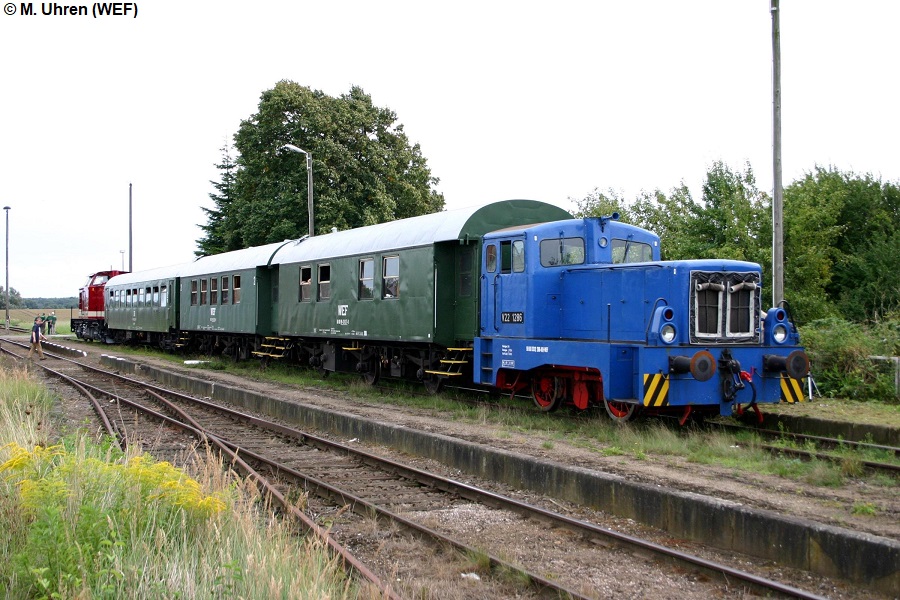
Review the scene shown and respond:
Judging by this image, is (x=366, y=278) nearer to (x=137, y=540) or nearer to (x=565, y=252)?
(x=565, y=252)

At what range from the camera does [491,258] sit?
13133 millimetres

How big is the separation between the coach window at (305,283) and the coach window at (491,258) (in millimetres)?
7654

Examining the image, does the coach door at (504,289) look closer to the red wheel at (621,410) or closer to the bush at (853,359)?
the red wheel at (621,410)

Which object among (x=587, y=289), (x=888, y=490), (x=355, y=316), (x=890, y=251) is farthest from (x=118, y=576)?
(x=890, y=251)

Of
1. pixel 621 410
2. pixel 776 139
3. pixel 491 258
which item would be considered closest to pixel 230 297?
pixel 491 258

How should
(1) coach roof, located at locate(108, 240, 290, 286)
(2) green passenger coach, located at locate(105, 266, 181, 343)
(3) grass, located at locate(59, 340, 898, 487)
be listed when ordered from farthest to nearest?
(2) green passenger coach, located at locate(105, 266, 181, 343)
(1) coach roof, located at locate(108, 240, 290, 286)
(3) grass, located at locate(59, 340, 898, 487)

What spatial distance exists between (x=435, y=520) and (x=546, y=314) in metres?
5.69

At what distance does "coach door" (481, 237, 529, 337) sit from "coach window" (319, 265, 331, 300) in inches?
253

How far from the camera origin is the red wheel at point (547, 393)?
40.2ft

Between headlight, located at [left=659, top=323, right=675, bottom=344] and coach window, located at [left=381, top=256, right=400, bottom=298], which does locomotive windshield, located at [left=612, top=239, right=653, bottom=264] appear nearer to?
headlight, located at [left=659, top=323, right=675, bottom=344]

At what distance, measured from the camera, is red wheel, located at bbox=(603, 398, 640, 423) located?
1085 cm

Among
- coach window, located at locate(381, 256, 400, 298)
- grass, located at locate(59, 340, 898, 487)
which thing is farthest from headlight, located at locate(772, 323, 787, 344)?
coach window, located at locate(381, 256, 400, 298)

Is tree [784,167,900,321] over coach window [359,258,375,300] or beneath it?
over

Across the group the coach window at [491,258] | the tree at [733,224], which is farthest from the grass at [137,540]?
the tree at [733,224]
